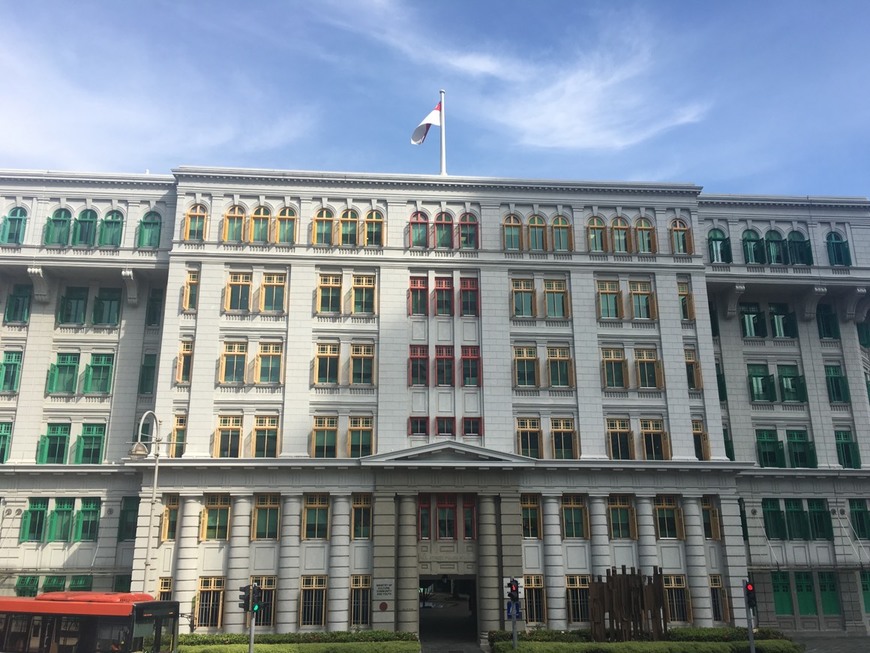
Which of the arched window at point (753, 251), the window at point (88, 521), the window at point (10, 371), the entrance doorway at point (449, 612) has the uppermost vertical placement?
the arched window at point (753, 251)

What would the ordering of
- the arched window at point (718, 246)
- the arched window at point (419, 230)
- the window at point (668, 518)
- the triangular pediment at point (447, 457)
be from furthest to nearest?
1. the arched window at point (718, 246)
2. the arched window at point (419, 230)
3. the window at point (668, 518)
4. the triangular pediment at point (447, 457)

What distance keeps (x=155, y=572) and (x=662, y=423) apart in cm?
2696

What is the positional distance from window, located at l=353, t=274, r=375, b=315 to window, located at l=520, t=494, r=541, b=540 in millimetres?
12952

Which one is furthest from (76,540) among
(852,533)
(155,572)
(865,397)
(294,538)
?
(865,397)

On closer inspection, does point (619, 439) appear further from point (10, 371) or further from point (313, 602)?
point (10, 371)

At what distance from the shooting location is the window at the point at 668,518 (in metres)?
37.9

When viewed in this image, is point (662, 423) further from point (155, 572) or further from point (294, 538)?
point (155, 572)

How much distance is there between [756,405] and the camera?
4269 cm

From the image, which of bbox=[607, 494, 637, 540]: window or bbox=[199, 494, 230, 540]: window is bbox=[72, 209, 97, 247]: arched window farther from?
bbox=[607, 494, 637, 540]: window

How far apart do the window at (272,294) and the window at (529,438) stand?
47.1 feet

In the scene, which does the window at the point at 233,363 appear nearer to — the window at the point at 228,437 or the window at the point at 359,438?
the window at the point at 228,437

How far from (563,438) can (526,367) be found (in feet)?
14.0

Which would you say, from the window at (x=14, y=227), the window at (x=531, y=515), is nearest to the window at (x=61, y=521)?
the window at (x=14, y=227)

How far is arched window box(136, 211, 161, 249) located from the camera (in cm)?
4088
